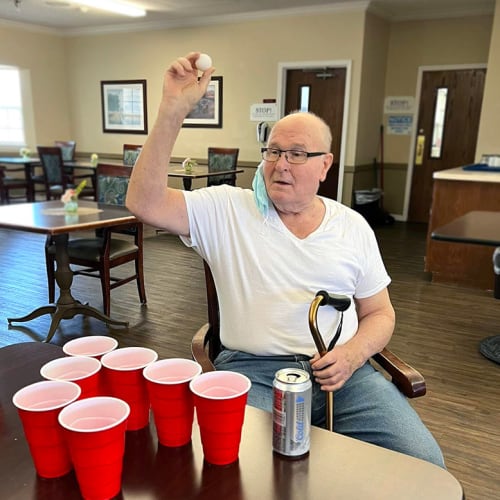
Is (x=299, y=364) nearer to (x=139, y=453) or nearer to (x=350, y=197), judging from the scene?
(x=139, y=453)

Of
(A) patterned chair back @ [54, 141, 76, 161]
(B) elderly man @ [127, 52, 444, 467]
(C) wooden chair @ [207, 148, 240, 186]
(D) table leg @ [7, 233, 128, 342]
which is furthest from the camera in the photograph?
(A) patterned chair back @ [54, 141, 76, 161]

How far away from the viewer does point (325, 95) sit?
6605 mm

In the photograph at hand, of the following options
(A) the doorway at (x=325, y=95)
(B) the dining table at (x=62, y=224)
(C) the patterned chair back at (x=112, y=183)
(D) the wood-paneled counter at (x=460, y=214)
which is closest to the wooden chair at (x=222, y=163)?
(A) the doorway at (x=325, y=95)

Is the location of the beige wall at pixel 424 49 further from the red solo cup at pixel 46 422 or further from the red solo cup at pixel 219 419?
the red solo cup at pixel 46 422

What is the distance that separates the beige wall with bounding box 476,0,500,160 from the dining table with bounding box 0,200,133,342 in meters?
3.77

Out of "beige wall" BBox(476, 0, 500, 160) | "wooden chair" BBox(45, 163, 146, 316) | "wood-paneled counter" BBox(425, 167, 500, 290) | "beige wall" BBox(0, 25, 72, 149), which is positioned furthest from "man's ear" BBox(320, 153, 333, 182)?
"beige wall" BBox(0, 25, 72, 149)

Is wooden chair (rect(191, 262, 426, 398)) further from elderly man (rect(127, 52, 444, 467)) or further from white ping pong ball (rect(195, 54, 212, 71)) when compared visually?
white ping pong ball (rect(195, 54, 212, 71))

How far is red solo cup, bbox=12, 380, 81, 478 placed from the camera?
73 cm

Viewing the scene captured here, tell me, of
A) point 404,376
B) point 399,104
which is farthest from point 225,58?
point 404,376

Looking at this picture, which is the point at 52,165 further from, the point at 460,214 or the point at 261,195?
the point at 261,195

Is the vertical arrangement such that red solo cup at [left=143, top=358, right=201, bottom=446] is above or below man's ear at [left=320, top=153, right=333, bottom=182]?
below

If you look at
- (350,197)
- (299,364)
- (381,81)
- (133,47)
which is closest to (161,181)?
(299,364)

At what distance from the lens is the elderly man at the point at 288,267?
1.31 meters

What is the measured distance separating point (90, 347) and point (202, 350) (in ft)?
1.36
